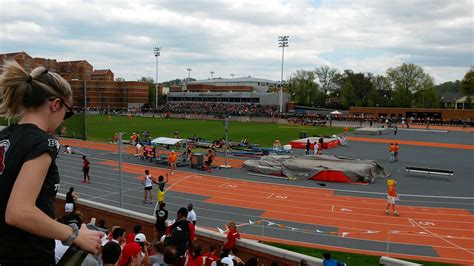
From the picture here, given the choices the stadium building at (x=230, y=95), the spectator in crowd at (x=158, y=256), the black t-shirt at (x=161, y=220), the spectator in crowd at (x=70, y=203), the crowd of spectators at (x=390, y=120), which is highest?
the stadium building at (x=230, y=95)

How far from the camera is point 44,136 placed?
1.91 m

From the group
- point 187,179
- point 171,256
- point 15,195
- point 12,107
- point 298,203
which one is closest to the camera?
point 15,195

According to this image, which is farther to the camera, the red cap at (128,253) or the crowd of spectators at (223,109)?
the crowd of spectators at (223,109)

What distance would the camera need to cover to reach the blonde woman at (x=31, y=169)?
5.95 ft

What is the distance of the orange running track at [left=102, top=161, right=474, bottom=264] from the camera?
49.6 ft

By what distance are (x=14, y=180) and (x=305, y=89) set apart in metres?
120

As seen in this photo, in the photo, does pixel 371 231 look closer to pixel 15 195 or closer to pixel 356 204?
pixel 356 204

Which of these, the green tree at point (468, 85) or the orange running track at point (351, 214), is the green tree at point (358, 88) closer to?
the green tree at point (468, 85)

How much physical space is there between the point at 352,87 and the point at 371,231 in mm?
96088

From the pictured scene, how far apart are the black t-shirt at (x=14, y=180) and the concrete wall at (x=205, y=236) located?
328 inches

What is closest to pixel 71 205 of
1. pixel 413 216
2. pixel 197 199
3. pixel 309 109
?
pixel 197 199

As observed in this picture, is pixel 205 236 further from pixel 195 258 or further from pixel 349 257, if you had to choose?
pixel 349 257

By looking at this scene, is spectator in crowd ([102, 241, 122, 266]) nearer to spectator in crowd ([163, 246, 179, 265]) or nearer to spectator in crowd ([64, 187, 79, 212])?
spectator in crowd ([163, 246, 179, 265])

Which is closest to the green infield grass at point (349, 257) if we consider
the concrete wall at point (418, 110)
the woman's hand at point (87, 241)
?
the woman's hand at point (87, 241)
